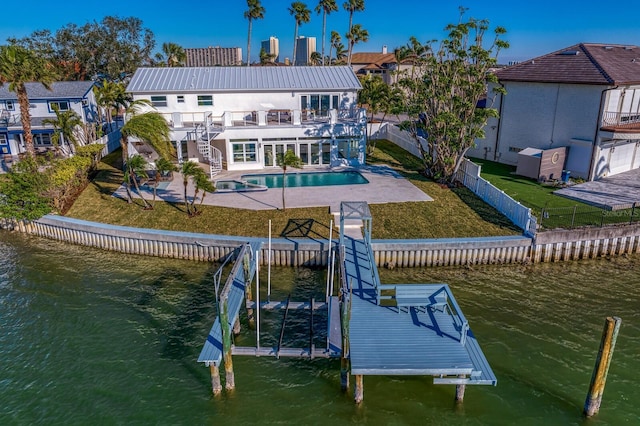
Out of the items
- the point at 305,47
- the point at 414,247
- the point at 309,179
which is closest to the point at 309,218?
the point at 414,247

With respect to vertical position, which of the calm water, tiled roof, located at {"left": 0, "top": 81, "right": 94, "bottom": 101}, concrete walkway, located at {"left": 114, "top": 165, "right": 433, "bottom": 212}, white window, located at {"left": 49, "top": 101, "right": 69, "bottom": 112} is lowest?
the calm water

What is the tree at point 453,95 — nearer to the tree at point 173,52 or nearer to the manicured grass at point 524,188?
the manicured grass at point 524,188

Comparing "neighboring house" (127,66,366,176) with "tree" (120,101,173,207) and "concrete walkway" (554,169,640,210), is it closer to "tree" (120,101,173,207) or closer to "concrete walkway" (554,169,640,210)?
"tree" (120,101,173,207)

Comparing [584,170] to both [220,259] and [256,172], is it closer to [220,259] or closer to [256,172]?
[256,172]

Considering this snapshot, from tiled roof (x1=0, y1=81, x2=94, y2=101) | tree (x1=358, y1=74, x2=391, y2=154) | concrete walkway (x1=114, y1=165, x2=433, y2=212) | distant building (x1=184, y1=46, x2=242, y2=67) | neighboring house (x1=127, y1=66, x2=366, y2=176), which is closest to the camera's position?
concrete walkway (x1=114, y1=165, x2=433, y2=212)

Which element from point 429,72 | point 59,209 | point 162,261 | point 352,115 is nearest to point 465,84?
point 429,72

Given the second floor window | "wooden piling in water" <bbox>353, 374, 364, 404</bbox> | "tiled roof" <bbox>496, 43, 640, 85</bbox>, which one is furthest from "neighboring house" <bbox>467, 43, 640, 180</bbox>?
"wooden piling in water" <bbox>353, 374, 364, 404</bbox>

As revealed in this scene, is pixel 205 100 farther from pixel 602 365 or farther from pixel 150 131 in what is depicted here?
pixel 602 365
